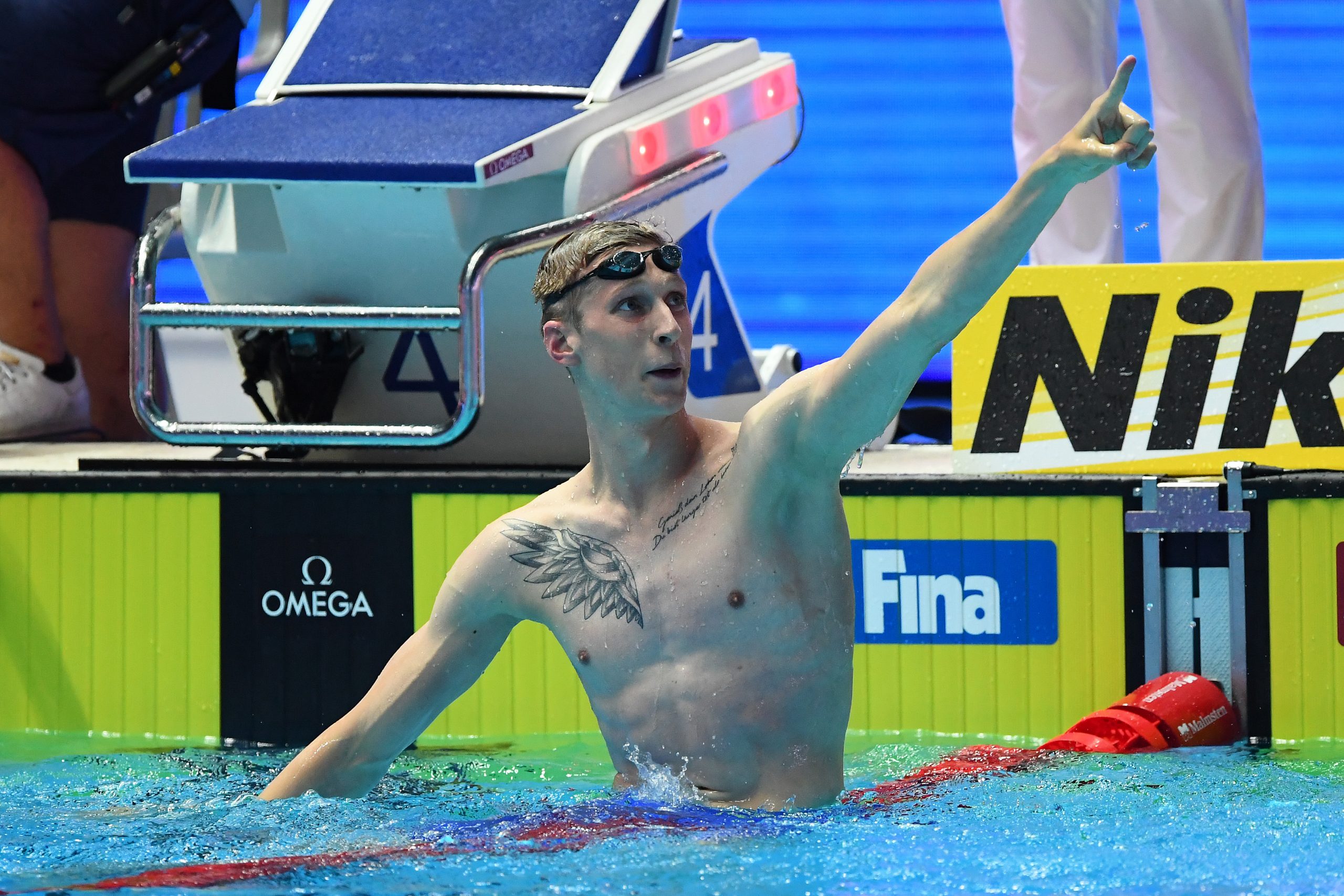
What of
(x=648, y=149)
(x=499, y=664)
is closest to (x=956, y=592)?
(x=499, y=664)

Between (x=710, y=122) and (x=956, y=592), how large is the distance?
131 centimetres

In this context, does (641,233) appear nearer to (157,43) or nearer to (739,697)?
(739,697)

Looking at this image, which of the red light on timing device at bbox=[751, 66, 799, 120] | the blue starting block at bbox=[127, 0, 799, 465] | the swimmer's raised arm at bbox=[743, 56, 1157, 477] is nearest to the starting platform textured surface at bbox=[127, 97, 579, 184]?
the blue starting block at bbox=[127, 0, 799, 465]

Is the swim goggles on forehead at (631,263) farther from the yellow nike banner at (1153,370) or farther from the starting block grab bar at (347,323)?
the yellow nike banner at (1153,370)

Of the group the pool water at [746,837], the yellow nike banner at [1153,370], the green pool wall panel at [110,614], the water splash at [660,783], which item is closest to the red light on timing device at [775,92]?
the yellow nike banner at [1153,370]

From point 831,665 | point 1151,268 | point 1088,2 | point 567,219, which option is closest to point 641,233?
point 831,665

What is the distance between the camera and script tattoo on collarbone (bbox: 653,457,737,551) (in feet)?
8.41

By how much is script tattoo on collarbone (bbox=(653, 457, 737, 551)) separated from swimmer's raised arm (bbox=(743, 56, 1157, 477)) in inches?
4.9

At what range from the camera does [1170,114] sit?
412 centimetres

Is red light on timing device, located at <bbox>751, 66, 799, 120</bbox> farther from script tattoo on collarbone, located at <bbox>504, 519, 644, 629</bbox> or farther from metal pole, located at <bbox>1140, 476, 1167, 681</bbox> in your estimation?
script tattoo on collarbone, located at <bbox>504, 519, 644, 629</bbox>

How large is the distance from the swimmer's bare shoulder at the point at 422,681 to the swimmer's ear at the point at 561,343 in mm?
283

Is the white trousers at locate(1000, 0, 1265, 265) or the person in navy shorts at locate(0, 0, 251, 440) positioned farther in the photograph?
the person in navy shorts at locate(0, 0, 251, 440)

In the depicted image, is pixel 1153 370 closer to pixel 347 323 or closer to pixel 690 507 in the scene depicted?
pixel 690 507

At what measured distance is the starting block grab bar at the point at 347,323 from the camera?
3.70m
